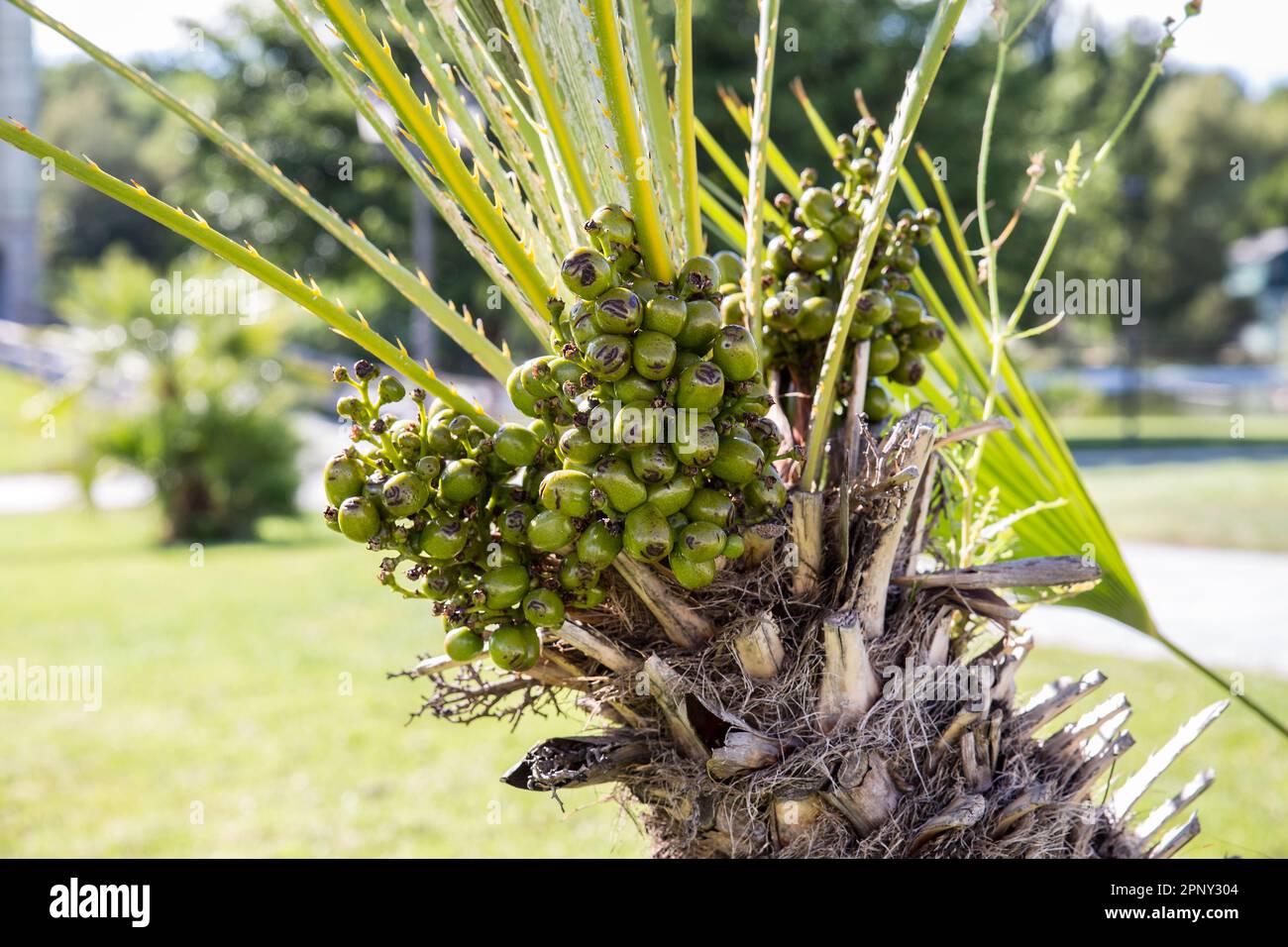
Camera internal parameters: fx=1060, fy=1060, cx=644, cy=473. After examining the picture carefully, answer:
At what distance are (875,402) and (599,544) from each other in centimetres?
55

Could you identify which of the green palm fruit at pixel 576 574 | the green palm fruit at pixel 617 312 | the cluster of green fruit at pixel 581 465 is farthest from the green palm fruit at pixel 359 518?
the green palm fruit at pixel 617 312

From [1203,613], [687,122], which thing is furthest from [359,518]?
[1203,613]

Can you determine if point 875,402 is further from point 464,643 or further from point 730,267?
point 464,643

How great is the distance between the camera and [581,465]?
119 centimetres

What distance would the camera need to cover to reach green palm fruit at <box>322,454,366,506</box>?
1204 mm

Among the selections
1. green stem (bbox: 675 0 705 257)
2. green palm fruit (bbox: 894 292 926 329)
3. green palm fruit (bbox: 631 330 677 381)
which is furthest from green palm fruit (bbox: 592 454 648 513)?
green palm fruit (bbox: 894 292 926 329)

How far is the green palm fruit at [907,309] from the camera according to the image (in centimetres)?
155

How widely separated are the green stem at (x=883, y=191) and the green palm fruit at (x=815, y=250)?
111 millimetres

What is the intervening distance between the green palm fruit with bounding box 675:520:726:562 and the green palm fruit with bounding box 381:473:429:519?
0.30m

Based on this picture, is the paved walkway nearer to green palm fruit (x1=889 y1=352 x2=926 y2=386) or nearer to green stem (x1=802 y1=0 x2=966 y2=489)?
green palm fruit (x1=889 y1=352 x2=926 y2=386)
